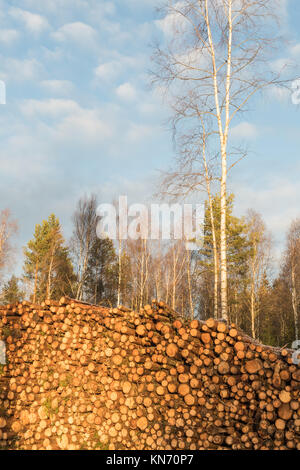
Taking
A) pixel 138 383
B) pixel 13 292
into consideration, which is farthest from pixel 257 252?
pixel 138 383

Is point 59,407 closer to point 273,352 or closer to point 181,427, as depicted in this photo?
point 181,427

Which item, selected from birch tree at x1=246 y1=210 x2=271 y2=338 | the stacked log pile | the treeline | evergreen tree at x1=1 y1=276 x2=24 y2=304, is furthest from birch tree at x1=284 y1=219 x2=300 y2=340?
the stacked log pile

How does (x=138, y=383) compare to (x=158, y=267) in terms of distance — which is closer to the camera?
(x=138, y=383)

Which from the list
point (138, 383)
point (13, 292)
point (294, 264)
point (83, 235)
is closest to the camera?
point (138, 383)

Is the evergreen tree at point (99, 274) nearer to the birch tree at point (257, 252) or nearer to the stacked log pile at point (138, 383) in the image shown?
the birch tree at point (257, 252)

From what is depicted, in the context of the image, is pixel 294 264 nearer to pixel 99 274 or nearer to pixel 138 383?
pixel 99 274

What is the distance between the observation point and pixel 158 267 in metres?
22.1

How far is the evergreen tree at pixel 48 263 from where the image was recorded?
64.2 feet

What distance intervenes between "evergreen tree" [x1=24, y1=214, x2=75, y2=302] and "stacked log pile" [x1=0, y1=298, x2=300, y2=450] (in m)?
13.8

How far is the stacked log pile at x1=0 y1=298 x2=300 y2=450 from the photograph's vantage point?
3314 millimetres

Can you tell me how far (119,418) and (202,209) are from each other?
8282 millimetres

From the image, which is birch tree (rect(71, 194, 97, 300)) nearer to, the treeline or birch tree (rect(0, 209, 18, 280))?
the treeline

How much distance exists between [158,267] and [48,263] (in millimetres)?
6507

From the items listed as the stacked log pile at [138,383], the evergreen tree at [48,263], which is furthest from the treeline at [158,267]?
the stacked log pile at [138,383]
